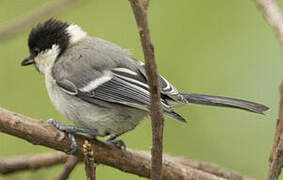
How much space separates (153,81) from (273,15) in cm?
47

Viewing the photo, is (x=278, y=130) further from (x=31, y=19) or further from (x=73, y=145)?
(x=31, y=19)

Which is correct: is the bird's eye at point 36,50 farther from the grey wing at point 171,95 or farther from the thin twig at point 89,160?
the thin twig at point 89,160

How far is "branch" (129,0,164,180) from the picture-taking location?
134cm

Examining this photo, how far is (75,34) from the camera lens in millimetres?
3033

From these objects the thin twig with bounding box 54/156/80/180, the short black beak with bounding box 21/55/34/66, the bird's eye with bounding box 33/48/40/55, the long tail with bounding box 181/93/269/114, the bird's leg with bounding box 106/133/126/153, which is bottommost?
the thin twig with bounding box 54/156/80/180

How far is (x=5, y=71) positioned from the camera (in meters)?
3.45

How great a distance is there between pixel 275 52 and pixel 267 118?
0.53 m

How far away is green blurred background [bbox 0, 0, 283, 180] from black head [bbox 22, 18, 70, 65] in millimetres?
342

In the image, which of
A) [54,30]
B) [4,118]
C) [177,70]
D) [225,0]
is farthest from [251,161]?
[4,118]

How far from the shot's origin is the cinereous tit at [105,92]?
101 inches

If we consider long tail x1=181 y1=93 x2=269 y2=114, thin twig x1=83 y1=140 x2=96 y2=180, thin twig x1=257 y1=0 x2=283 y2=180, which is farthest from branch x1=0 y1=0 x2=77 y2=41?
thin twig x1=257 y1=0 x2=283 y2=180

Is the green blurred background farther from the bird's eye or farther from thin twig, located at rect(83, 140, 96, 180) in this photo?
thin twig, located at rect(83, 140, 96, 180)

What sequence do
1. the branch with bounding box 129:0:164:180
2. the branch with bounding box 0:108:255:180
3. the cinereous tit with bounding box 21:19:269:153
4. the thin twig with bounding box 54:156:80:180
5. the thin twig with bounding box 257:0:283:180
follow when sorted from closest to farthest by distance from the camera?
the branch with bounding box 129:0:164:180 < the thin twig with bounding box 257:0:283:180 < the branch with bounding box 0:108:255:180 < the thin twig with bounding box 54:156:80:180 < the cinereous tit with bounding box 21:19:269:153

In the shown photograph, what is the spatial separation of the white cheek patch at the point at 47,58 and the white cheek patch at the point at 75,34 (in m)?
0.12
